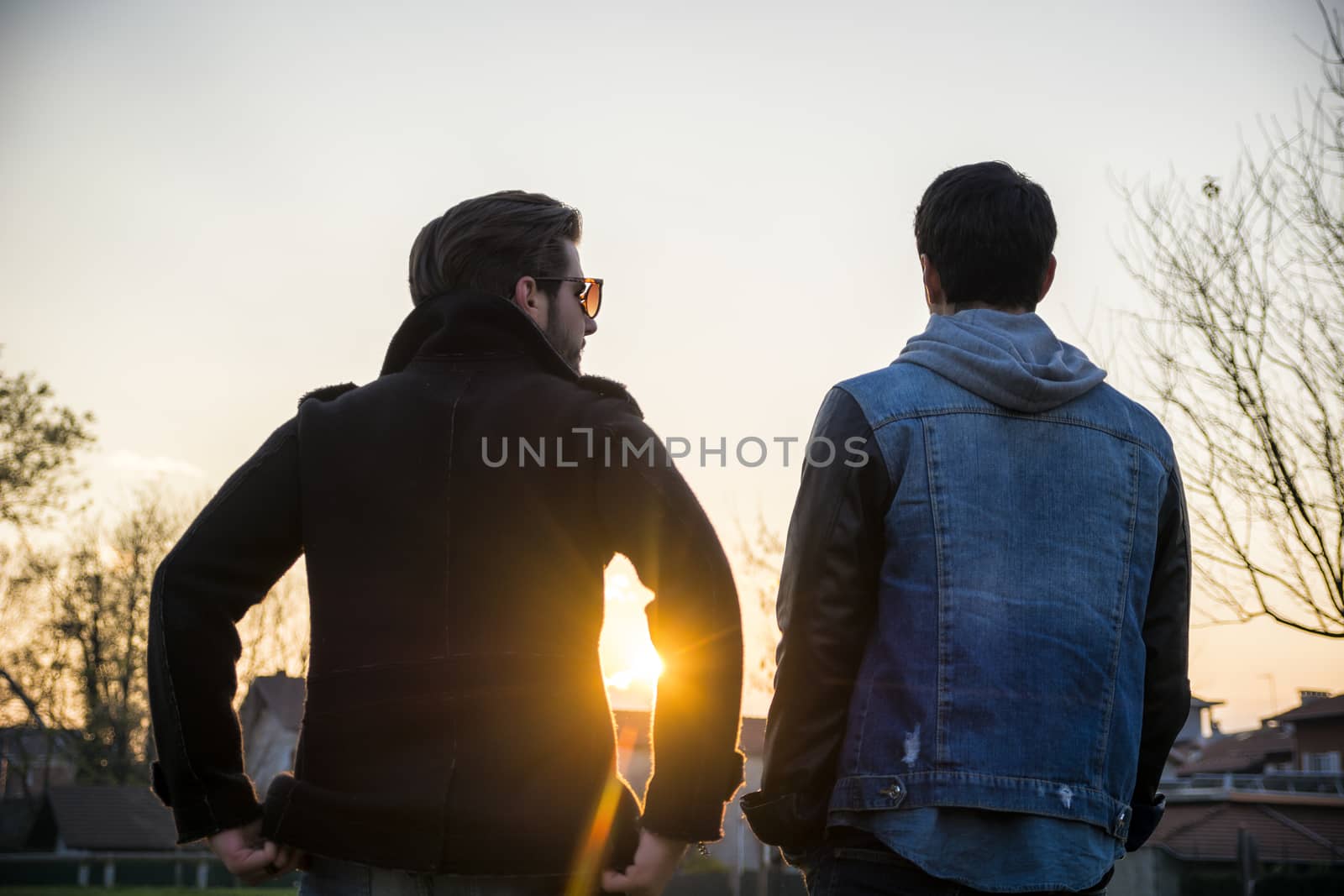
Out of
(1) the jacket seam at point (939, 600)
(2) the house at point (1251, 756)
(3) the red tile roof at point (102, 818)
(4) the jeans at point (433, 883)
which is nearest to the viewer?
(4) the jeans at point (433, 883)

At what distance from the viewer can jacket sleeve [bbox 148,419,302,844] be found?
228 centimetres

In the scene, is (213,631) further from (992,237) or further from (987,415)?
(992,237)

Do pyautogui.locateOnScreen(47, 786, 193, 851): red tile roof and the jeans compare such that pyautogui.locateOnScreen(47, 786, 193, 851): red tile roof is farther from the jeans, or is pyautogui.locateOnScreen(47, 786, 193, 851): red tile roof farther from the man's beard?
the jeans

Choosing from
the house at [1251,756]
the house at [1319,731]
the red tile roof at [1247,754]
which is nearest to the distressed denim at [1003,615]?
the house at [1319,731]

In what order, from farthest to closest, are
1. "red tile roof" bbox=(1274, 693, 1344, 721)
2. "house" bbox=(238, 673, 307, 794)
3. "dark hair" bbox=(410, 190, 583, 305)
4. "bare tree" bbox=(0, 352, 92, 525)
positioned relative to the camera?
"house" bbox=(238, 673, 307, 794), "red tile roof" bbox=(1274, 693, 1344, 721), "bare tree" bbox=(0, 352, 92, 525), "dark hair" bbox=(410, 190, 583, 305)

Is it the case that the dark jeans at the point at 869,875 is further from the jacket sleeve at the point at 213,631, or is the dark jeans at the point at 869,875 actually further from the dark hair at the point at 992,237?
the dark hair at the point at 992,237

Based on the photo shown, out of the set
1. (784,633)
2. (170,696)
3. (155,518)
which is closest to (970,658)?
(784,633)

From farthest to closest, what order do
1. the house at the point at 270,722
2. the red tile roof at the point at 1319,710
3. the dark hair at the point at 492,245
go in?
the house at the point at 270,722
the red tile roof at the point at 1319,710
the dark hair at the point at 492,245

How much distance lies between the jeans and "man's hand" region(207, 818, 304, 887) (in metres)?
0.12

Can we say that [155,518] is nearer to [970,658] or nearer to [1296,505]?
[1296,505]

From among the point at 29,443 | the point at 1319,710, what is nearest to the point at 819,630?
the point at 29,443

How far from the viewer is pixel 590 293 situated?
2.72 metres

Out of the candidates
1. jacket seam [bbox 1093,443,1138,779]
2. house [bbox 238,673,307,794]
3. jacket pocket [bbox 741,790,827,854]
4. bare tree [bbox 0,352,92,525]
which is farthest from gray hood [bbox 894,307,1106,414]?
house [bbox 238,673,307,794]

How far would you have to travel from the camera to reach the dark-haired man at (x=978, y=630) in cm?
232
